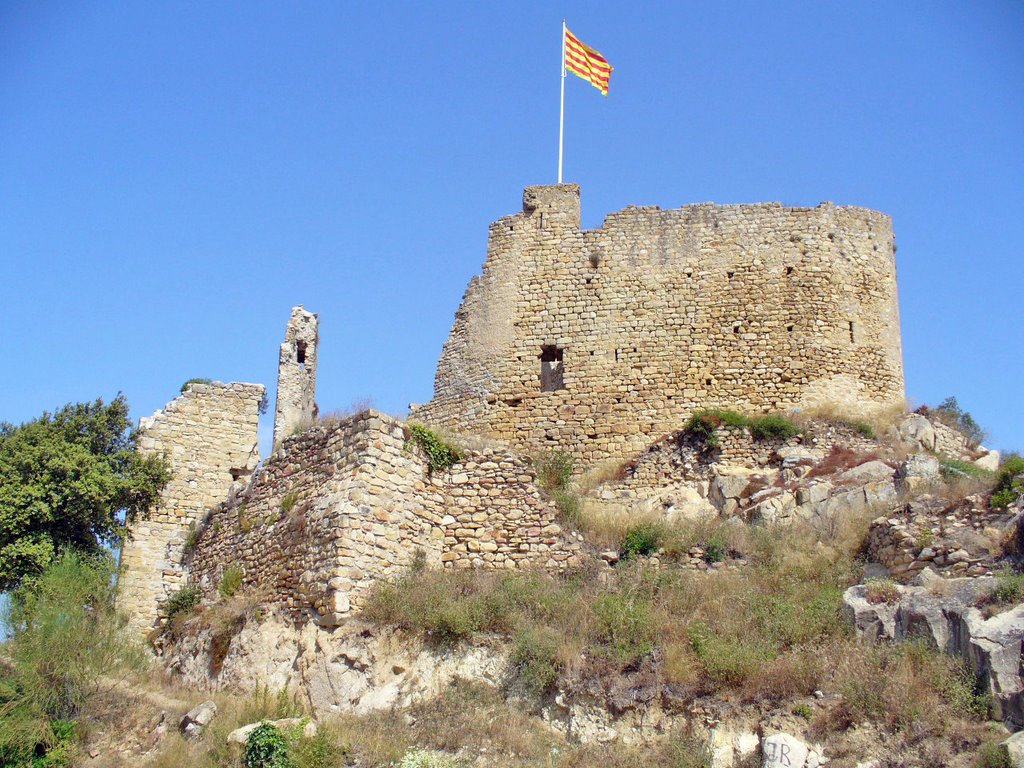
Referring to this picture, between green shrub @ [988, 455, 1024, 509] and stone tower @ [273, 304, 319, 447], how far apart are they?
39.2 ft

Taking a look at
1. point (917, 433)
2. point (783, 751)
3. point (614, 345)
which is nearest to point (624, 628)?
point (783, 751)

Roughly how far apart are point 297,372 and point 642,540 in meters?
9.02

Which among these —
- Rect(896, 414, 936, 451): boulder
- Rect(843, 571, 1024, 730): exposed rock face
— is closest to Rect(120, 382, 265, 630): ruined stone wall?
Rect(843, 571, 1024, 730): exposed rock face

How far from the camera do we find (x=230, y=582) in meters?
16.6

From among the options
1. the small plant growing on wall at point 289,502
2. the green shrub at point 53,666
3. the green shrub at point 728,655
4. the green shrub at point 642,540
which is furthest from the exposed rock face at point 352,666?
the green shrub at point 642,540

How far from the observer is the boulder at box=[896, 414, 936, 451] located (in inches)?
795

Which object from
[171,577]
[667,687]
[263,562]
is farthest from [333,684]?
[171,577]

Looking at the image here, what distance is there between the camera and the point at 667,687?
42.0 feet

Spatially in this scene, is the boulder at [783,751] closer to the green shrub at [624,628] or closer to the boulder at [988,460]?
the green shrub at [624,628]

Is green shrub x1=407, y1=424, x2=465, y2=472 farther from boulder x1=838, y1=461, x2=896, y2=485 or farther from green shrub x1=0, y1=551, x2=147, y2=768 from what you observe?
boulder x1=838, y1=461, x2=896, y2=485

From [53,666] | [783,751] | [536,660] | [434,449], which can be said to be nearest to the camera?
[783,751]

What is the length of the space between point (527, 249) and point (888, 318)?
6941 mm

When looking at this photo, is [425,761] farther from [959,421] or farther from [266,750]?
[959,421]

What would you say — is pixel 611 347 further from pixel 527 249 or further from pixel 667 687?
pixel 667 687
